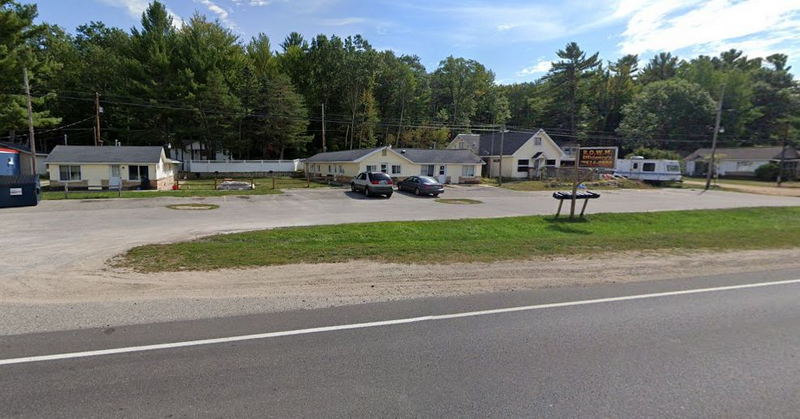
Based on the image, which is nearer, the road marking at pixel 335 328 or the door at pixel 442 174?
the road marking at pixel 335 328

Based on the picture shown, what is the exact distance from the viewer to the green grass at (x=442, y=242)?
9219 mm

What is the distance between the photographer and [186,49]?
164 ft

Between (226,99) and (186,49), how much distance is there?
7.73 metres

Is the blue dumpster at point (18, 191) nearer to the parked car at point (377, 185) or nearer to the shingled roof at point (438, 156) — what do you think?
the parked car at point (377, 185)

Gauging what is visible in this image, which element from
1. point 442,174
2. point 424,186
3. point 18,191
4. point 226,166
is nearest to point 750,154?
point 442,174

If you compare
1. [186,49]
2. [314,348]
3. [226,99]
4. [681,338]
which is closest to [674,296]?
[681,338]

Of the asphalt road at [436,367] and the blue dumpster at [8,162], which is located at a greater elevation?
the blue dumpster at [8,162]

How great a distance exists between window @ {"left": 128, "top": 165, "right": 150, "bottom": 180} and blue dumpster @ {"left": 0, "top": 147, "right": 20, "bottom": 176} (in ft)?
30.9

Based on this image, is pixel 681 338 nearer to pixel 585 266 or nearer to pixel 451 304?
pixel 451 304

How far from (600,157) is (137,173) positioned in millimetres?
44625

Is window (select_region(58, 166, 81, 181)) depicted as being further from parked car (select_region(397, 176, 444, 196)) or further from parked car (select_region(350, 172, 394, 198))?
parked car (select_region(397, 176, 444, 196))

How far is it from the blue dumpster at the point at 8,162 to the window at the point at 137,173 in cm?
940

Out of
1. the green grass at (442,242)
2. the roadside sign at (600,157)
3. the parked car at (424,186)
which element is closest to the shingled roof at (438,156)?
the parked car at (424,186)

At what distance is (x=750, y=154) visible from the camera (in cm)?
5769
